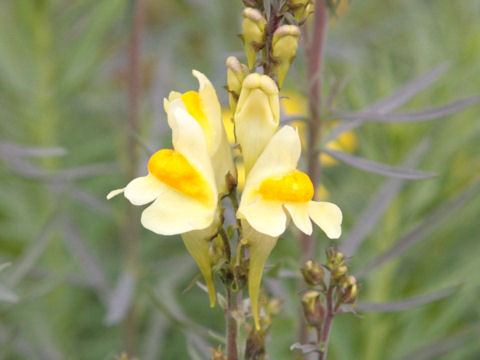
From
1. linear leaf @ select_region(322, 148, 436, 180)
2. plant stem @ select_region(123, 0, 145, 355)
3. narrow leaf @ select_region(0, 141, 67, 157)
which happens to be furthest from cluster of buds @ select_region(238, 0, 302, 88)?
plant stem @ select_region(123, 0, 145, 355)

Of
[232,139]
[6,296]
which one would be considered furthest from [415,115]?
[232,139]

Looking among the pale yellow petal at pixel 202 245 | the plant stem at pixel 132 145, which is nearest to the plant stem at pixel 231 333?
the pale yellow petal at pixel 202 245

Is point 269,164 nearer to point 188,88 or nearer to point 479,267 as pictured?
point 479,267

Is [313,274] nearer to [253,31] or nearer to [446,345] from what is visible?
[253,31]

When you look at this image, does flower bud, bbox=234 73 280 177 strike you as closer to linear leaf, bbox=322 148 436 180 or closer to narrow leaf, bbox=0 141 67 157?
linear leaf, bbox=322 148 436 180

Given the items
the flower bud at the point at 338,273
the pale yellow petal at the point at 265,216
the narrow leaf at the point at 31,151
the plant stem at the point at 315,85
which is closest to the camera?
the pale yellow petal at the point at 265,216

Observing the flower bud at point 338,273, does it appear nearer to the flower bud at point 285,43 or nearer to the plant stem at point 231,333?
the plant stem at point 231,333
